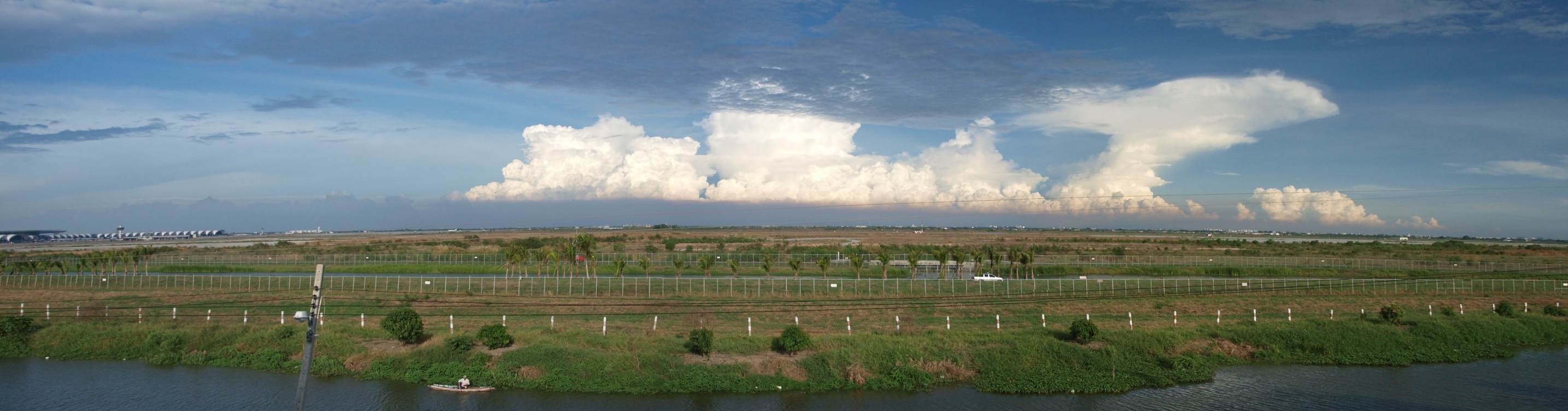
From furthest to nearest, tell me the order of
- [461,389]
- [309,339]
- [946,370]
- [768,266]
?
[768,266] < [946,370] < [461,389] < [309,339]

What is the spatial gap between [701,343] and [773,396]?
387 cm

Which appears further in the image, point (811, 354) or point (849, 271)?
point (849, 271)

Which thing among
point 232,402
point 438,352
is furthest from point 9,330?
point 438,352

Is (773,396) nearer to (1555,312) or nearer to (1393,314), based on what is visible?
(1393,314)

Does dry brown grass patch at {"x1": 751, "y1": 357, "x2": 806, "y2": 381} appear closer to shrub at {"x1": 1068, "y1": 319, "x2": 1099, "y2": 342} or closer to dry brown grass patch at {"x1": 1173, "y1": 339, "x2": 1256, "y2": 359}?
shrub at {"x1": 1068, "y1": 319, "x2": 1099, "y2": 342}

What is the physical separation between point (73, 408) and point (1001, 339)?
3180 cm

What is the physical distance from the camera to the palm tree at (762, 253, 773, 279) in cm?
6137

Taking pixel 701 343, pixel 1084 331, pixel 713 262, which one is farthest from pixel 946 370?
pixel 713 262

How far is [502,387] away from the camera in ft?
90.4

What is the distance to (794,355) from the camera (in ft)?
97.2

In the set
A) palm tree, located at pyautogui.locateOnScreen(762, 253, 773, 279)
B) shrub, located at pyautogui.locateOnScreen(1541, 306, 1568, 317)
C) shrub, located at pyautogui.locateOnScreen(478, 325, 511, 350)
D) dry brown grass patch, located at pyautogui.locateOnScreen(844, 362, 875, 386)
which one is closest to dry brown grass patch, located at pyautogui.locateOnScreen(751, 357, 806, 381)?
dry brown grass patch, located at pyautogui.locateOnScreen(844, 362, 875, 386)

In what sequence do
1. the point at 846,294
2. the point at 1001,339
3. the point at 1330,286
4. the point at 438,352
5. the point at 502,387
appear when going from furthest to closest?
1. the point at 1330,286
2. the point at 846,294
3. the point at 1001,339
4. the point at 438,352
5. the point at 502,387

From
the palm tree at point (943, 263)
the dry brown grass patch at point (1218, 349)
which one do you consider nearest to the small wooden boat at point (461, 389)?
the dry brown grass patch at point (1218, 349)

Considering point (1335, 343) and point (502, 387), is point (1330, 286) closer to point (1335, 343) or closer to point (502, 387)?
point (1335, 343)
